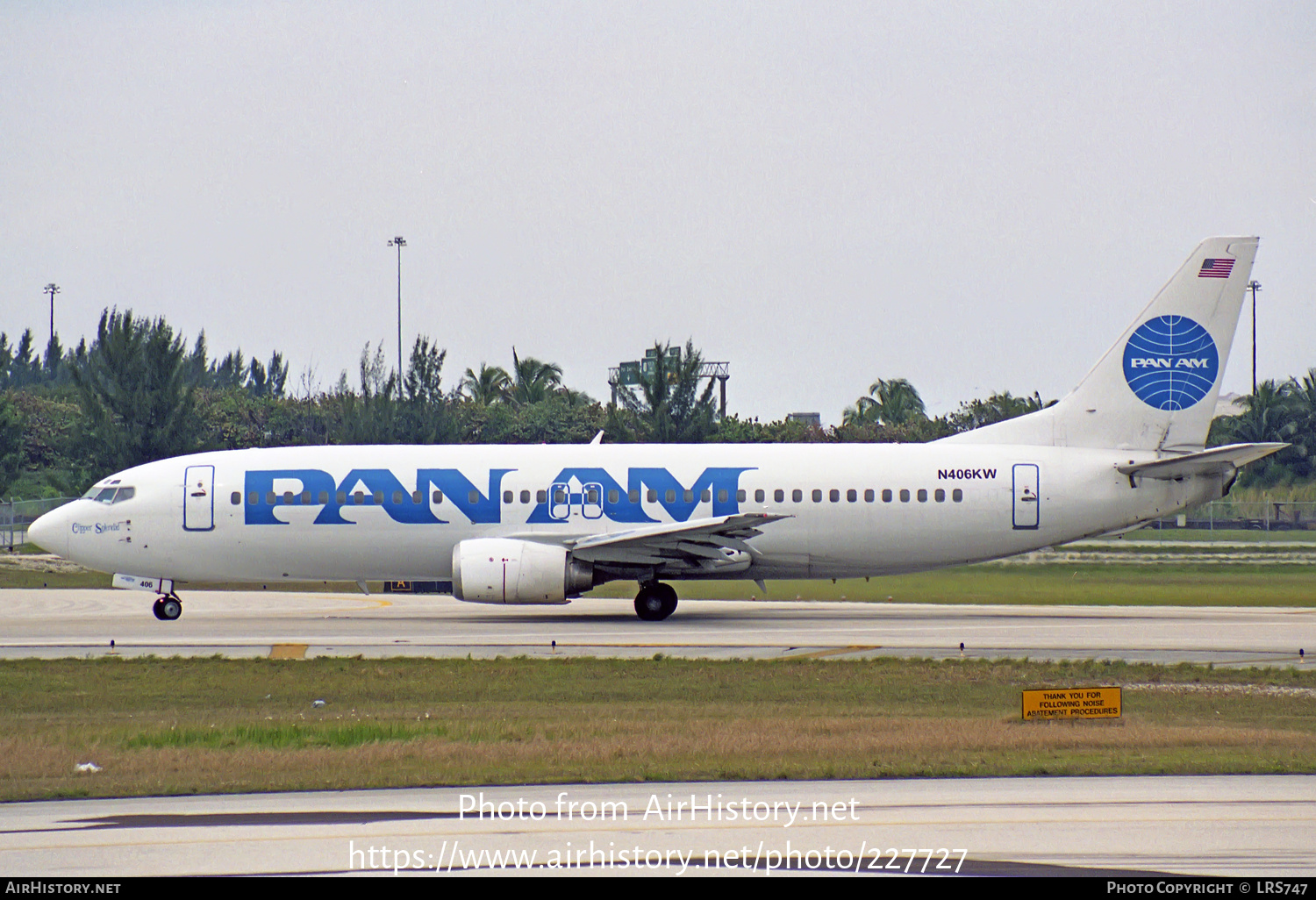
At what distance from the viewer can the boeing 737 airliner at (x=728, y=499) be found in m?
31.8

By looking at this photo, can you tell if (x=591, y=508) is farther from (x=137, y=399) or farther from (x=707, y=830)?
(x=137, y=399)

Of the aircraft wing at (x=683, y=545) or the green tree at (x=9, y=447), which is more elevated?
the green tree at (x=9, y=447)

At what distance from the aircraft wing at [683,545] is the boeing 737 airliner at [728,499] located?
2.8 inches

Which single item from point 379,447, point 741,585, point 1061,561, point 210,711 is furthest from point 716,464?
point 1061,561

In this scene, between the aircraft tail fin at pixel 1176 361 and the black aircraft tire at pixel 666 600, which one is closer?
the aircraft tail fin at pixel 1176 361

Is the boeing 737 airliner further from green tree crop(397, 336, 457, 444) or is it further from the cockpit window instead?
green tree crop(397, 336, 457, 444)

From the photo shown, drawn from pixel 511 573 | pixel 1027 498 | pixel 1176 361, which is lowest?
pixel 511 573

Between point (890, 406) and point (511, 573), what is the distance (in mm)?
68534

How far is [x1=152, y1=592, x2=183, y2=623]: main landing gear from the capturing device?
3173cm

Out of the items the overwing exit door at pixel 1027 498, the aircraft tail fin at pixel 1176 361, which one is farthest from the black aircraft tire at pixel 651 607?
the aircraft tail fin at pixel 1176 361

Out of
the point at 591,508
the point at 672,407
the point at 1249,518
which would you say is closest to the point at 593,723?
the point at 591,508

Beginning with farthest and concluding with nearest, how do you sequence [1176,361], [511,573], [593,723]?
[1176,361] < [511,573] < [593,723]

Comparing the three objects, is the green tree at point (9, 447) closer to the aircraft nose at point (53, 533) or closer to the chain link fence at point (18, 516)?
the chain link fence at point (18, 516)

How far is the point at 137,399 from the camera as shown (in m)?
58.9
